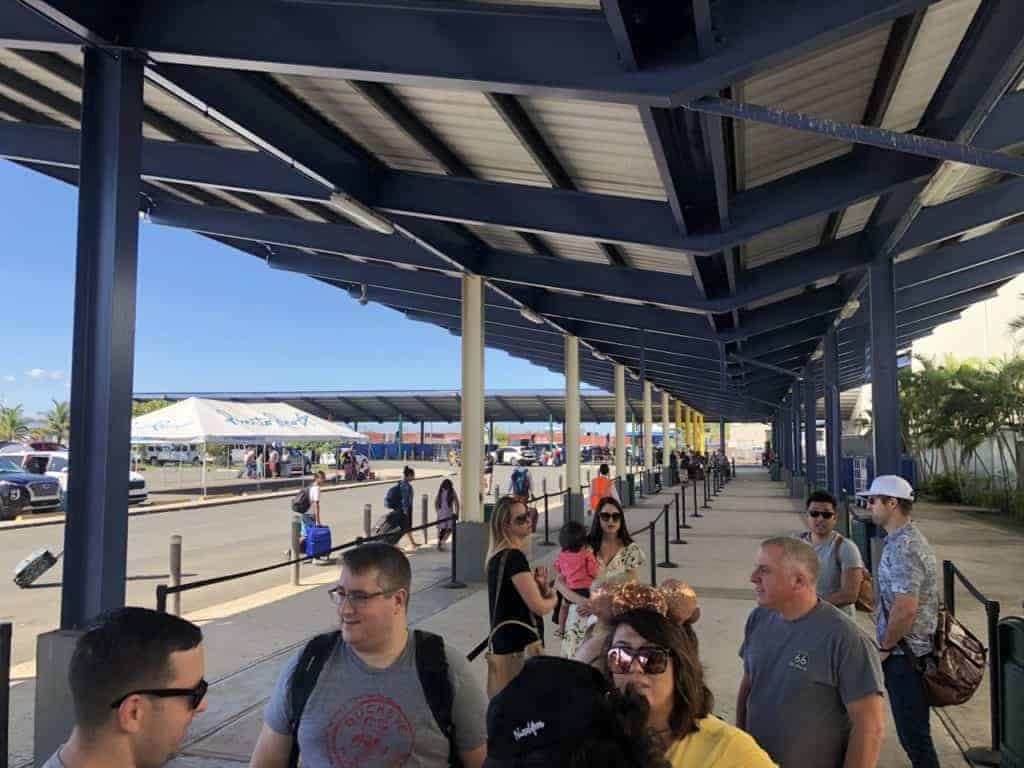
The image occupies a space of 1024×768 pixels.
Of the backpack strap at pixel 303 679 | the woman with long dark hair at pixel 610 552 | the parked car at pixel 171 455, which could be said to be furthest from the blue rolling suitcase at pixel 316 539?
the parked car at pixel 171 455

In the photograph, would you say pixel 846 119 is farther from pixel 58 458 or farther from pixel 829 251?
pixel 58 458

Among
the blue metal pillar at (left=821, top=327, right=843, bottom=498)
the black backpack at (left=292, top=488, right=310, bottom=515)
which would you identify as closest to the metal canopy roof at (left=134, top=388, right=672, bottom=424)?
the blue metal pillar at (left=821, top=327, right=843, bottom=498)

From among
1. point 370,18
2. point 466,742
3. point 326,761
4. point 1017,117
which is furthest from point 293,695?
point 1017,117

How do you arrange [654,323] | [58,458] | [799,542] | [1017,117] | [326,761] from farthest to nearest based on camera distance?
[58,458] < [654,323] < [1017,117] < [799,542] < [326,761]

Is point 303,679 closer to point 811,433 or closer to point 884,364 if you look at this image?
point 884,364

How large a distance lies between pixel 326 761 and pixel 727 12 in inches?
166

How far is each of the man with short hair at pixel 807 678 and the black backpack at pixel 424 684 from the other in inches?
50.2

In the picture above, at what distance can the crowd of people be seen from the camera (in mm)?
1421

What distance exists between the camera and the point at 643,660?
6.88 feet

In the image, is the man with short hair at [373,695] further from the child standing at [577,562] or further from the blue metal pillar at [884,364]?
the blue metal pillar at [884,364]

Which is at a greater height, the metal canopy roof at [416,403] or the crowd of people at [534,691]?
the metal canopy roof at [416,403]

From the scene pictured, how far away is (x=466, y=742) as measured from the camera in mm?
2582

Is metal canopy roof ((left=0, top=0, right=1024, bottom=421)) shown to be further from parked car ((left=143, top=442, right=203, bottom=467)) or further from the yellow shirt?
parked car ((left=143, top=442, right=203, bottom=467))

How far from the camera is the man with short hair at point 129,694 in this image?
175 cm
